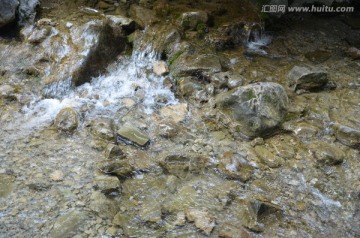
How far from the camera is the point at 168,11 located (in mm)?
7418

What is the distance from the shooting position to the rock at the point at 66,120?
15.8 feet

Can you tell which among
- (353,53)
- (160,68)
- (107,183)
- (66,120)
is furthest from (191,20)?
(107,183)

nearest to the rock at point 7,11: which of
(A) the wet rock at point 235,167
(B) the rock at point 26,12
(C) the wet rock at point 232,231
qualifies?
(B) the rock at point 26,12

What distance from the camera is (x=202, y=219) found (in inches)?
141

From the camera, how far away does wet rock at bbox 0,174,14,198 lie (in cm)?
373

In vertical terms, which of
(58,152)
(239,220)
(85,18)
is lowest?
(239,220)

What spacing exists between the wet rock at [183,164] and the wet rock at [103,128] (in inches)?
35.9

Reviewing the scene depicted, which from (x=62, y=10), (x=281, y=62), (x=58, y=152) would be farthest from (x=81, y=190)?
(x=62, y=10)

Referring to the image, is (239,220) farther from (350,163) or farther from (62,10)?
(62,10)

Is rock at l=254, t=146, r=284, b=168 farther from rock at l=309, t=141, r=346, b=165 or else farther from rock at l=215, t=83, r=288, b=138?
rock at l=309, t=141, r=346, b=165

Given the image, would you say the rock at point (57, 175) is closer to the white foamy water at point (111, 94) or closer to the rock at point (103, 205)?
the rock at point (103, 205)

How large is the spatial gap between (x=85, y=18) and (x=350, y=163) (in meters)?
5.82

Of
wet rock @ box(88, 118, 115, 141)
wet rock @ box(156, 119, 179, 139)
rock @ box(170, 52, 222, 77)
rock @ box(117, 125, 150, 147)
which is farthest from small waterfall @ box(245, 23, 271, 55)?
wet rock @ box(88, 118, 115, 141)

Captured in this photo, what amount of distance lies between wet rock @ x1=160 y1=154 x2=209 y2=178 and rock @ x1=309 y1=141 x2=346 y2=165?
59.4 inches
